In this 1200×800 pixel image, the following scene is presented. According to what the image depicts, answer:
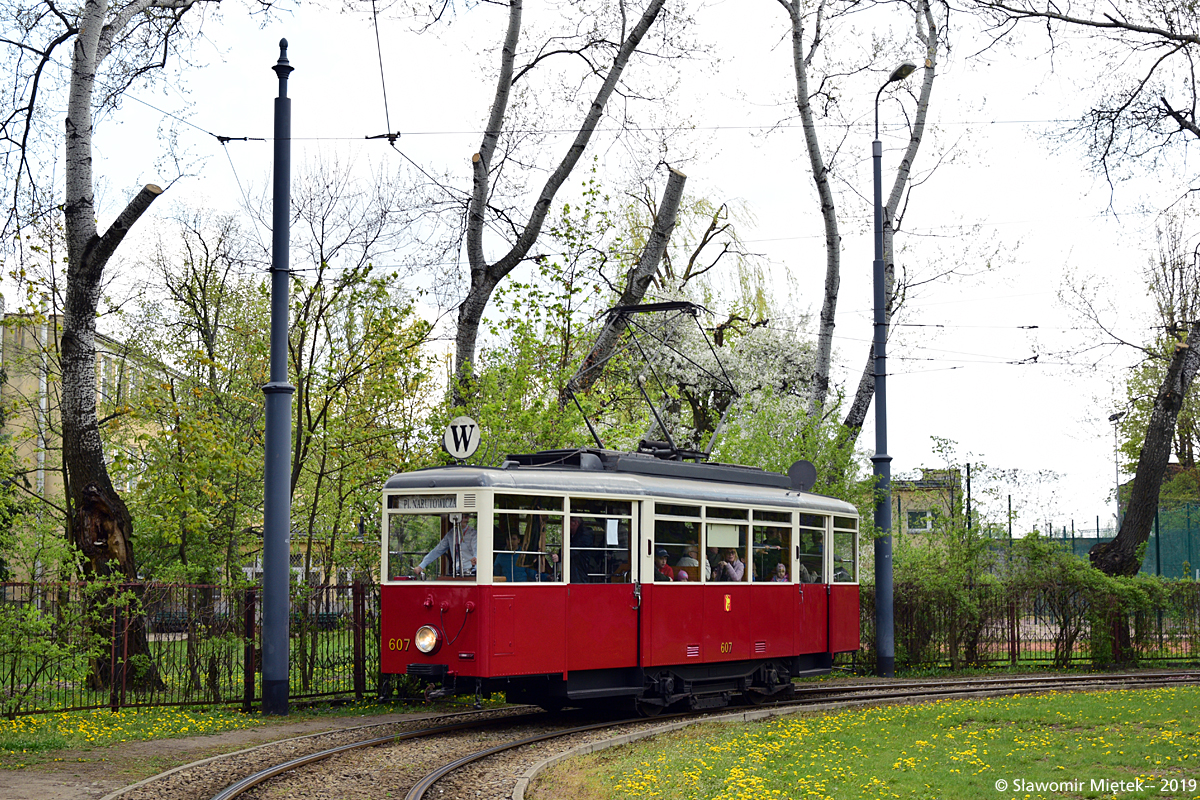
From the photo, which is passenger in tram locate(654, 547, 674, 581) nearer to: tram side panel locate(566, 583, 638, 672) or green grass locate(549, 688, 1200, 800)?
tram side panel locate(566, 583, 638, 672)

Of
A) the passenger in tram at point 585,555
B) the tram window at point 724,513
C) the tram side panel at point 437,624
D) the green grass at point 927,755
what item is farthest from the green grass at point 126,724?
the green grass at point 927,755

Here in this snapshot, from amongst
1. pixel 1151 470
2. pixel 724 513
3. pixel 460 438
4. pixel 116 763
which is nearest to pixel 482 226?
pixel 460 438

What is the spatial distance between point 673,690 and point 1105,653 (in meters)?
10.7

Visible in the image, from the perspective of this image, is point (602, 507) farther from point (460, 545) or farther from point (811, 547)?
point (811, 547)

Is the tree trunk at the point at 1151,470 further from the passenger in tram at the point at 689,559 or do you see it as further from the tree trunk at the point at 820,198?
the passenger in tram at the point at 689,559

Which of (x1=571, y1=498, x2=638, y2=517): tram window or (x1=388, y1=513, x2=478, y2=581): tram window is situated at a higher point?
(x1=571, y1=498, x2=638, y2=517): tram window

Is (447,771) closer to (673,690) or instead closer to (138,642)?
(673,690)

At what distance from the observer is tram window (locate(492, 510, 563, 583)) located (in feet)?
40.5

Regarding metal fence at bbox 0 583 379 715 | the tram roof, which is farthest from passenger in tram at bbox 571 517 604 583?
metal fence at bbox 0 583 379 715

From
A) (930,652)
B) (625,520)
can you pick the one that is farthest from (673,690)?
(930,652)

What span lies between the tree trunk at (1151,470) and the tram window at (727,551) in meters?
10.1

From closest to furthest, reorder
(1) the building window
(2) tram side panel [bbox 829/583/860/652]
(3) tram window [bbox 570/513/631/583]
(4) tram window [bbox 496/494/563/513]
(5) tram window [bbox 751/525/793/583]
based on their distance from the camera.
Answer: (4) tram window [bbox 496/494/563/513] < (3) tram window [bbox 570/513/631/583] < (5) tram window [bbox 751/525/793/583] < (2) tram side panel [bbox 829/583/860/652] < (1) the building window

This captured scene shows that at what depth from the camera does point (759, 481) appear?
1614cm

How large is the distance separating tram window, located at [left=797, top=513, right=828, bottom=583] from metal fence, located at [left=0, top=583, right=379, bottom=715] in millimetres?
5662
